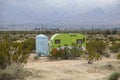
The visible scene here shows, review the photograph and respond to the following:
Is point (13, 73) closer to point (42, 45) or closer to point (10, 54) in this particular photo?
point (10, 54)

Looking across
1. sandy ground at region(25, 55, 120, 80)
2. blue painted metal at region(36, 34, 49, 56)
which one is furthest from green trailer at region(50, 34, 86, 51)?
sandy ground at region(25, 55, 120, 80)

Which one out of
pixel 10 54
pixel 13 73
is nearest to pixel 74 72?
pixel 10 54

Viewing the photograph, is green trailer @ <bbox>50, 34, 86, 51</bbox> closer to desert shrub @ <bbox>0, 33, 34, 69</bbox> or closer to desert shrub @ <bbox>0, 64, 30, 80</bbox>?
desert shrub @ <bbox>0, 33, 34, 69</bbox>

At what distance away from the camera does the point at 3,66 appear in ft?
60.5

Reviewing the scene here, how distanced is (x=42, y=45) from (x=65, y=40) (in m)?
2.50

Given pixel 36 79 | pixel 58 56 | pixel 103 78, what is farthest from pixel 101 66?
pixel 58 56

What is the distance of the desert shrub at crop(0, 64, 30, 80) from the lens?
16.6m

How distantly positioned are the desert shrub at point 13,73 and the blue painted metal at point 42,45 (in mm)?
15142

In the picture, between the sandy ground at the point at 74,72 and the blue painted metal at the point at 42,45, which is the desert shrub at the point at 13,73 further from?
the blue painted metal at the point at 42,45

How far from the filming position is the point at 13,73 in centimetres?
1686

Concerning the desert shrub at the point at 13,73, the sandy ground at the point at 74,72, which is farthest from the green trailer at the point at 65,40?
the desert shrub at the point at 13,73

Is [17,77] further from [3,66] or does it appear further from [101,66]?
[101,66]

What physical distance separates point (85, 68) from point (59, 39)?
505 inches

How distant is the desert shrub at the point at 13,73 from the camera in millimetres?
16594
